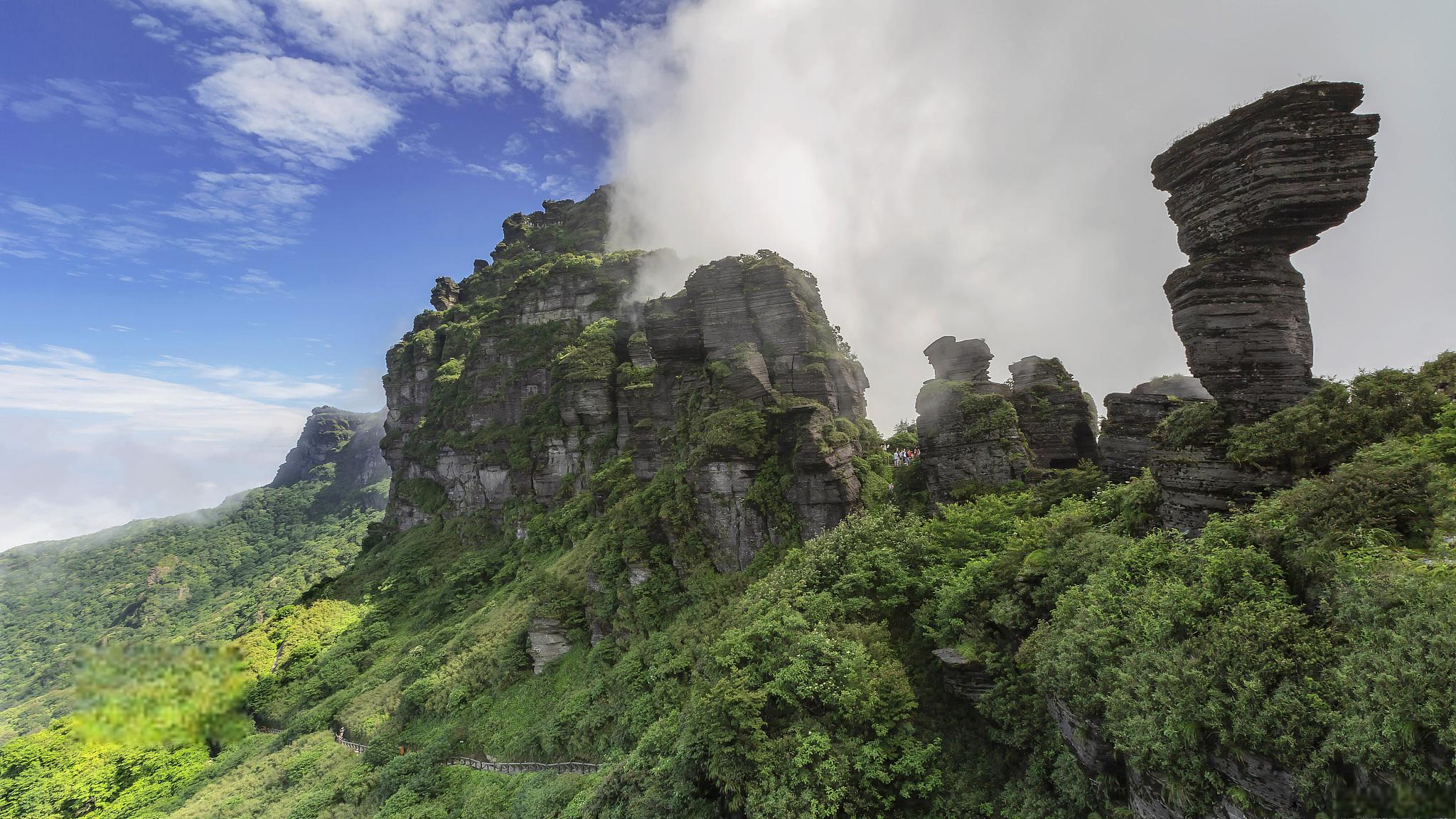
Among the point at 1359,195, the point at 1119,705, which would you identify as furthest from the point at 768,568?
the point at 1359,195

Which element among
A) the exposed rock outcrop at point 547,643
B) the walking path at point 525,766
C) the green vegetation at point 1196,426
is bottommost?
the walking path at point 525,766

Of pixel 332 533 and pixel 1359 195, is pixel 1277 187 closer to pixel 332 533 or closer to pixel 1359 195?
pixel 1359 195

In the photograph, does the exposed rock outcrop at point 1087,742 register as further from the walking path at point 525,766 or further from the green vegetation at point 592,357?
the green vegetation at point 592,357

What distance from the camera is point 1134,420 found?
1945cm

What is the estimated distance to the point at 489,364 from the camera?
58562 mm

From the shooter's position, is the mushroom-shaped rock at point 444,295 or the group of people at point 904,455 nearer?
the group of people at point 904,455

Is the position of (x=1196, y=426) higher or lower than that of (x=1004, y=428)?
lower

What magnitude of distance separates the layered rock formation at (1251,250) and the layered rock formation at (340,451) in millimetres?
135856

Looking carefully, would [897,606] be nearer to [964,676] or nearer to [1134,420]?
[964,676]

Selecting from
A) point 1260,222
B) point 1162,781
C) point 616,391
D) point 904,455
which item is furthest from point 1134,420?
point 616,391

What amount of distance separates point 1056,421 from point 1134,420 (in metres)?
4.35

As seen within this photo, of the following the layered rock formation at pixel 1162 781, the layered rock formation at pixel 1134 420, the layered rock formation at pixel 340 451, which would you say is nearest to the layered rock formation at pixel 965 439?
the layered rock formation at pixel 1134 420

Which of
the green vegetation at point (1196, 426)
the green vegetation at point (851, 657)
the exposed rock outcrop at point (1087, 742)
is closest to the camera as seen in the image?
the green vegetation at point (851, 657)

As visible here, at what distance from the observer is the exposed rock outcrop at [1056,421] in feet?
77.8
